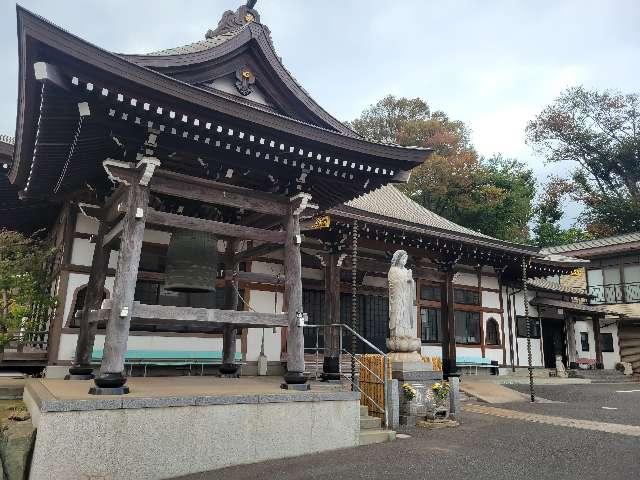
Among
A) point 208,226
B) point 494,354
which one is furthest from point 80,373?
point 494,354

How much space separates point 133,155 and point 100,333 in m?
5.22

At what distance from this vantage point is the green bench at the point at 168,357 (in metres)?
10.5

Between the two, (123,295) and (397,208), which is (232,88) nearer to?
(123,295)

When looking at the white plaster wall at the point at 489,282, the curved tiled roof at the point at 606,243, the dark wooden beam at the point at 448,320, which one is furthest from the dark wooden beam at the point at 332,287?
the curved tiled roof at the point at 606,243

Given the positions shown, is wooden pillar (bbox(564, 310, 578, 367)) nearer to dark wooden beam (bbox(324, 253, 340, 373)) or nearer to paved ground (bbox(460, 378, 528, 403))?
paved ground (bbox(460, 378, 528, 403))

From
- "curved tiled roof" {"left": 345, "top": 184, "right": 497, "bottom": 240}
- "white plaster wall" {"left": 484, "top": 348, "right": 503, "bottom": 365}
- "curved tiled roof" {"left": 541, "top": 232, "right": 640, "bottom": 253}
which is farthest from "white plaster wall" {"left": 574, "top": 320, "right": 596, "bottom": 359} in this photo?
"curved tiled roof" {"left": 345, "top": 184, "right": 497, "bottom": 240}

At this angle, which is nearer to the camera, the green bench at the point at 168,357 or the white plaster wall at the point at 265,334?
the green bench at the point at 168,357

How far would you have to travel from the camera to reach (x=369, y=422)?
790cm

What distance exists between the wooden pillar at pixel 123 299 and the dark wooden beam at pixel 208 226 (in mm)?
228

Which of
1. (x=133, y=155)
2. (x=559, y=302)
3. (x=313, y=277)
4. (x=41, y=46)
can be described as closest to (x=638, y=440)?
(x=313, y=277)

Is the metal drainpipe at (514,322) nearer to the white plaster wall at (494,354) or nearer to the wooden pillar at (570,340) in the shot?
the white plaster wall at (494,354)

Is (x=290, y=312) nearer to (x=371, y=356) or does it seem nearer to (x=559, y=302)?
(x=371, y=356)

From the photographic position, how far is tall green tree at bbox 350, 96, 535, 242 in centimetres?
3222

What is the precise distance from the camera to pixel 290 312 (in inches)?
293
